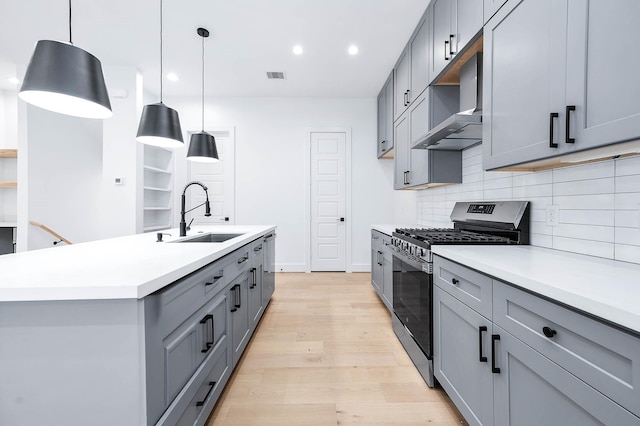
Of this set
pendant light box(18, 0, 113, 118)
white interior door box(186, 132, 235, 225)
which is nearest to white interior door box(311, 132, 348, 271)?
white interior door box(186, 132, 235, 225)

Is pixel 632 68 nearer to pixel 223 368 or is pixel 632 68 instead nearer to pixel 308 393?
pixel 308 393

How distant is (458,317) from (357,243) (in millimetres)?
3438

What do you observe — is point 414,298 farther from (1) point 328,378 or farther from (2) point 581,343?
(2) point 581,343

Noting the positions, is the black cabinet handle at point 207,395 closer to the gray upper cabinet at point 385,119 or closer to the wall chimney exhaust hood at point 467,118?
the wall chimney exhaust hood at point 467,118

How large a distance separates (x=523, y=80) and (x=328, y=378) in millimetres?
2053

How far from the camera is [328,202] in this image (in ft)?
16.1

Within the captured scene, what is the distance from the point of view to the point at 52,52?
3.89 feet

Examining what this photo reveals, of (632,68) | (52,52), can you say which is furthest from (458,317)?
(52,52)

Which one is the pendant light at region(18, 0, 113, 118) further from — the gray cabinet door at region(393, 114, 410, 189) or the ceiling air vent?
the ceiling air vent

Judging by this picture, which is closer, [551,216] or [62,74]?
[62,74]

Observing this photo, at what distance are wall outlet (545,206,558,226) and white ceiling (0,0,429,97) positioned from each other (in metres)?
2.16

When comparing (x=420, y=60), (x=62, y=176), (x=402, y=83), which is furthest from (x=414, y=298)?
(x=62, y=176)

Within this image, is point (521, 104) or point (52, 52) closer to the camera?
point (52, 52)

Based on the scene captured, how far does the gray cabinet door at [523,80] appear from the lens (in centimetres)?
118
